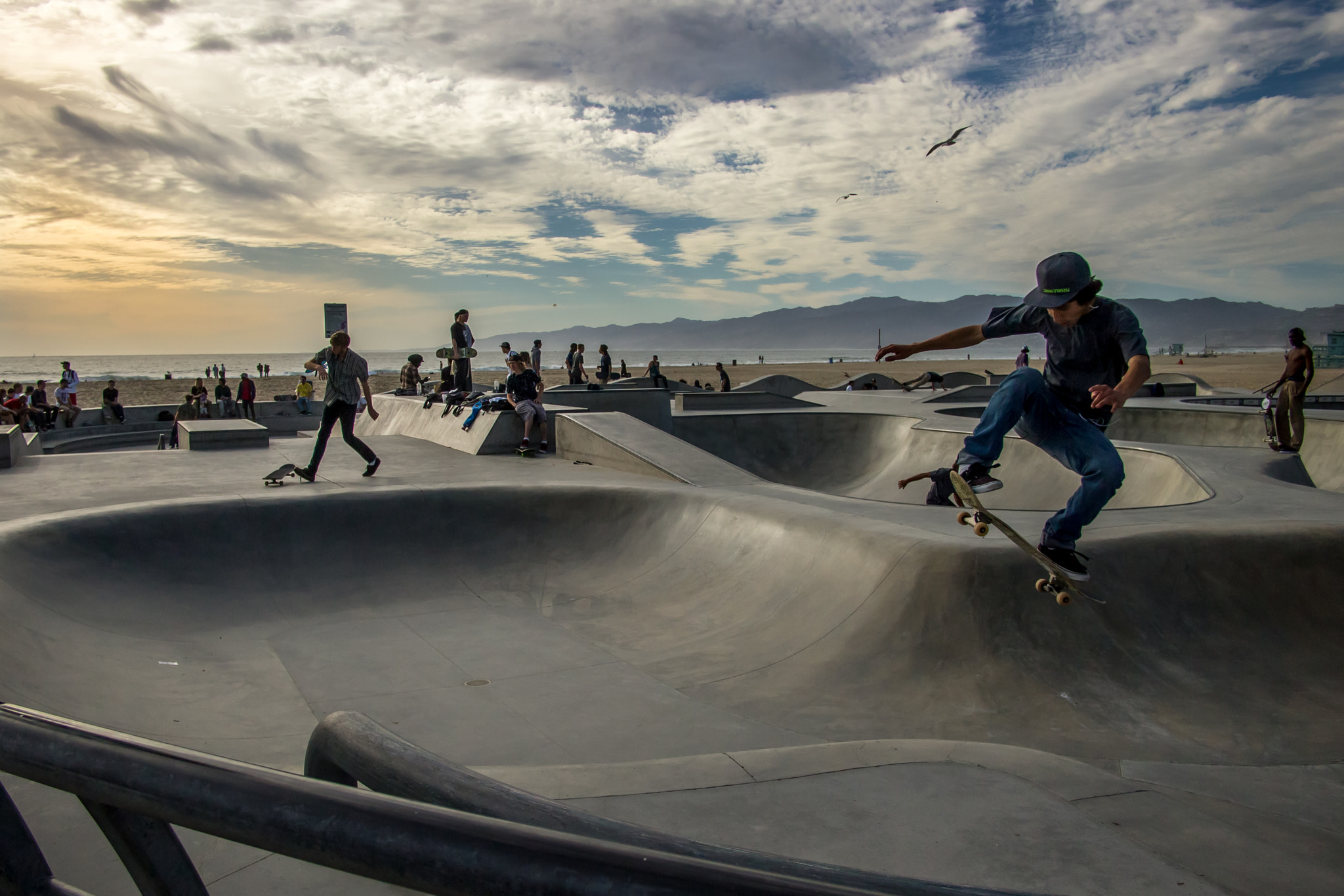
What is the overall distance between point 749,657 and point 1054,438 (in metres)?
2.53

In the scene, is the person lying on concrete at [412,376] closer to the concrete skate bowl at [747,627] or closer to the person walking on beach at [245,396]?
the person walking on beach at [245,396]

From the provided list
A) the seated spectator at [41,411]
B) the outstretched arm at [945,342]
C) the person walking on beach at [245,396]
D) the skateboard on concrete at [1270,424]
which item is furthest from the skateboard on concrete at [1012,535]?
the person walking on beach at [245,396]

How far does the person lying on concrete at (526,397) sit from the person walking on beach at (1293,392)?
10.0 metres

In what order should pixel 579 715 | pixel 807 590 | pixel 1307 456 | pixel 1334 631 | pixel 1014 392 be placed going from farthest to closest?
pixel 1307 456
pixel 807 590
pixel 1334 631
pixel 579 715
pixel 1014 392

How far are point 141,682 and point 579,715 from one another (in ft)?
9.29

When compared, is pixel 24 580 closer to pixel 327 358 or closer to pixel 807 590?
pixel 327 358

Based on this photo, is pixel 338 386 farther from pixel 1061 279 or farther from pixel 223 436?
pixel 1061 279

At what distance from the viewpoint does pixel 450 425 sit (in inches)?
559

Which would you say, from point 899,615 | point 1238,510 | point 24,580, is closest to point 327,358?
point 24,580

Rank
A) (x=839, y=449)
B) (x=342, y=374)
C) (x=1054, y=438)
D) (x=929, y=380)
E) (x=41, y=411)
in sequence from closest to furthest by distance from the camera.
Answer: (x=1054, y=438), (x=929, y=380), (x=342, y=374), (x=839, y=449), (x=41, y=411)

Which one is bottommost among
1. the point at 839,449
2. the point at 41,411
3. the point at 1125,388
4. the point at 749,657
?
the point at 749,657

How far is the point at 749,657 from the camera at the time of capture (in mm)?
5926

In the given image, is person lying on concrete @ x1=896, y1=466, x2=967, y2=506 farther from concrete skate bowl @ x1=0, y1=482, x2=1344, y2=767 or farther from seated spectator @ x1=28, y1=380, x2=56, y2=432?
seated spectator @ x1=28, y1=380, x2=56, y2=432

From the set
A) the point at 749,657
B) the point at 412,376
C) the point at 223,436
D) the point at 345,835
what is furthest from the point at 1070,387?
the point at 412,376
